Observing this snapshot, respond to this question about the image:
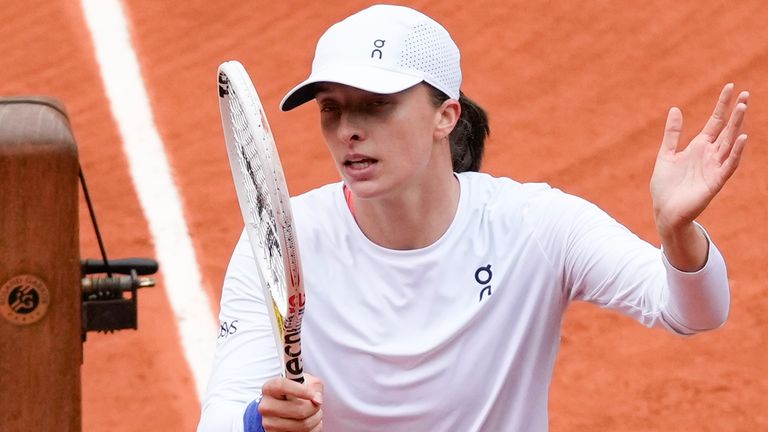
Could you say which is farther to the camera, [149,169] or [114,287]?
[149,169]

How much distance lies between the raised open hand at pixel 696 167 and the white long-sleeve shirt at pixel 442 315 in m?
0.27

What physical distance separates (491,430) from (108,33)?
291 inches

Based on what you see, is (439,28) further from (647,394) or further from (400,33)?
(647,394)

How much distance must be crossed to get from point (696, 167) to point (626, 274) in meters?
0.36

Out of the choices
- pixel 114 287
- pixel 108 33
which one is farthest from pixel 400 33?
pixel 108 33

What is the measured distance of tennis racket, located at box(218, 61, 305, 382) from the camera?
281 cm

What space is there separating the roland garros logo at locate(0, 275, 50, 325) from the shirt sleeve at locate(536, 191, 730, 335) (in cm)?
150

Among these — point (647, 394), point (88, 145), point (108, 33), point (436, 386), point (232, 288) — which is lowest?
point (647, 394)

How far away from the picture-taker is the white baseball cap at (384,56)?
3.54 meters

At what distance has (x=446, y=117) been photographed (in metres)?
3.84

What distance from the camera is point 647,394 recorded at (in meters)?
6.61

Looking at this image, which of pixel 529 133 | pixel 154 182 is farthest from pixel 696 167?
pixel 154 182

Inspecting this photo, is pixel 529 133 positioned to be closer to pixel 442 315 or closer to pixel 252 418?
pixel 442 315

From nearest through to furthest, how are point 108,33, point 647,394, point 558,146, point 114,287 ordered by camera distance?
point 114,287, point 647,394, point 558,146, point 108,33
